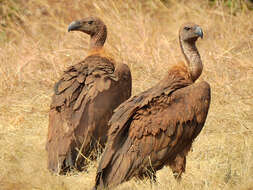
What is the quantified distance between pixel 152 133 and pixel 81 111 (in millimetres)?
951

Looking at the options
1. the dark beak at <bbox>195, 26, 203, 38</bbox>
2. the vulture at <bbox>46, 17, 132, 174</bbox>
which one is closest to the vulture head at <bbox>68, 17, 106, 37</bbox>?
the vulture at <bbox>46, 17, 132, 174</bbox>

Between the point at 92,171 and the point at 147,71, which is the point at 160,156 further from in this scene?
the point at 147,71

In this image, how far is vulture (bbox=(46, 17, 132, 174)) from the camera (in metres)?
5.26

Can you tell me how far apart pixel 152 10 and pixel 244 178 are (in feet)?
22.4

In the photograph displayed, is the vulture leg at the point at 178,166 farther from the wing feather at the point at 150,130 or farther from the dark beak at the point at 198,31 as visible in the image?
the dark beak at the point at 198,31

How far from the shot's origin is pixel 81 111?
5320 millimetres

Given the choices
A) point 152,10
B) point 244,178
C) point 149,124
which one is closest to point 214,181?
point 244,178

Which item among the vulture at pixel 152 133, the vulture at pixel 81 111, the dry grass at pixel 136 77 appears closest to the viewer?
the vulture at pixel 152 133

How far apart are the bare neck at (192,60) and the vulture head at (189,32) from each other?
44mm

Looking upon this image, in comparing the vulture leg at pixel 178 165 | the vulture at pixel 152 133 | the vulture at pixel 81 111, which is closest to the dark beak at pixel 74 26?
the vulture at pixel 81 111

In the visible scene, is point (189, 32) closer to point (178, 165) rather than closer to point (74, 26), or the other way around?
point (178, 165)

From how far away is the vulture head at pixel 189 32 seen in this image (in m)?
5.43

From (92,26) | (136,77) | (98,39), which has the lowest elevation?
(136,77)

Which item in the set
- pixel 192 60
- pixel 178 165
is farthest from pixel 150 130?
pixel 192 60
